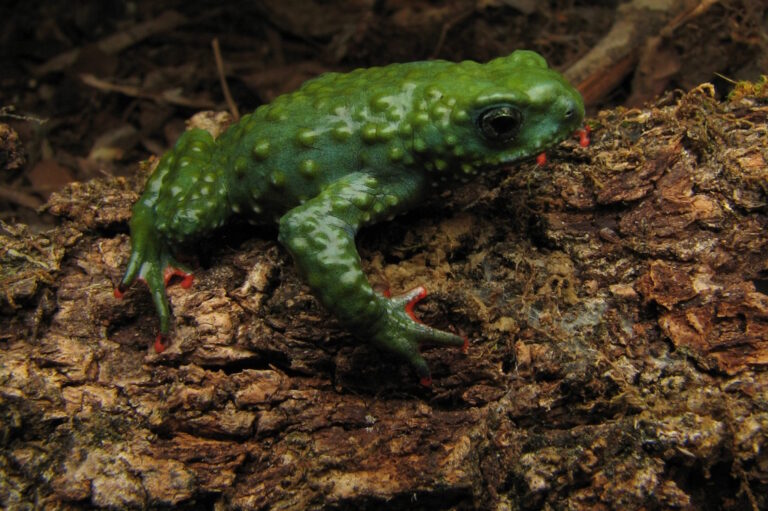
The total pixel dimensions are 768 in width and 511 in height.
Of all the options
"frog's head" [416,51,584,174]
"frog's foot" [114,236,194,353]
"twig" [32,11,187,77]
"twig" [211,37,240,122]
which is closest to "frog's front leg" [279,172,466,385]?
"frog's head" [416,51,584,174]

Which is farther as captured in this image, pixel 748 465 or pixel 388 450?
pixel 388 450

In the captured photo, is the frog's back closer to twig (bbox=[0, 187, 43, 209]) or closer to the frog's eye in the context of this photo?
the frog's eye

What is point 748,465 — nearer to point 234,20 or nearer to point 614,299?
point 614,299

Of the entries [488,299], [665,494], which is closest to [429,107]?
[488,299]

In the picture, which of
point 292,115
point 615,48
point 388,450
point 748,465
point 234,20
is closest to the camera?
point 748,465

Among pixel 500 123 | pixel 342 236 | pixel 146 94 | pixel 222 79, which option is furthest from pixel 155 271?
pixel 146 94

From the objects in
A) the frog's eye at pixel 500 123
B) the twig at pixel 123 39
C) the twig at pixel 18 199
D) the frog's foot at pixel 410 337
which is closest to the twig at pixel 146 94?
the twig at pixel 123 39

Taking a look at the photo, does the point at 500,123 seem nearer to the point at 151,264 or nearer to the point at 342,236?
the point at 342,236
